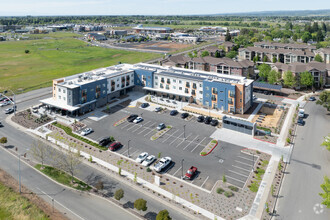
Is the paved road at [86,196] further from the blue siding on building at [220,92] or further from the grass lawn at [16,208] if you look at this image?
the blue siding on building at [220,92]

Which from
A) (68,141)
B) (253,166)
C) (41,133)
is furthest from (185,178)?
(41,133)

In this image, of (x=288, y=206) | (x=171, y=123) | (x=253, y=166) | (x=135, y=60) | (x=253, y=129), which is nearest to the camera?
(x=288, y=206)

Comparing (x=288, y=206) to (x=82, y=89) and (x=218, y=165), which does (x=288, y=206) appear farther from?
(x=82, y=89)

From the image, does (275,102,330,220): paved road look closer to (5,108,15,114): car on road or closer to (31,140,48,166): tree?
(31,140,48,166): tree

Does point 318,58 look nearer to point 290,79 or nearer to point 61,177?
point 290,79

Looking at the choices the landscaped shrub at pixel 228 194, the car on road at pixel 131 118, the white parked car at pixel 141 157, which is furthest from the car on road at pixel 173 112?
the landscaped shrub at pixel 228 194

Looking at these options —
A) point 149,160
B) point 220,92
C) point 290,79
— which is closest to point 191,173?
point 149,160
